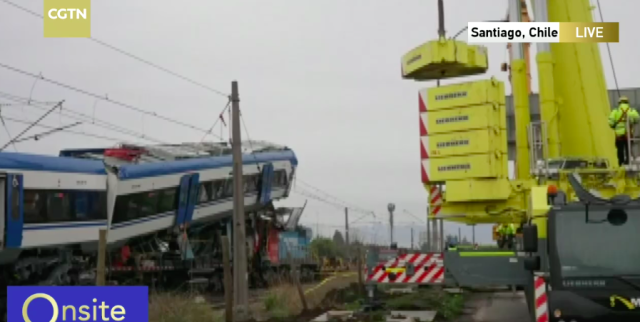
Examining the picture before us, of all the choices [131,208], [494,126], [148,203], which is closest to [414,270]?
[494,126]

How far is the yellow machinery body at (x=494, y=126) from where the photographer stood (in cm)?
1323

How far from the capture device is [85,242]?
→ 2006 cm

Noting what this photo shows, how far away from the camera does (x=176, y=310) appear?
578 inches

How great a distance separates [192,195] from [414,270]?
13548 mm

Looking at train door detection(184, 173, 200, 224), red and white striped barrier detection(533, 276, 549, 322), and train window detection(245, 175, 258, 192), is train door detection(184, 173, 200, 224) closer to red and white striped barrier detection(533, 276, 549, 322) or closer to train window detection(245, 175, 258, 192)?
train window detection(245, 175, 258, 192)

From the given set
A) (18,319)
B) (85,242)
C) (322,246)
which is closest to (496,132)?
(18,319)

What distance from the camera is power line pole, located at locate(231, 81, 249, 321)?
17.5 metres

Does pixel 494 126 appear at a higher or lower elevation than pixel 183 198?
higher

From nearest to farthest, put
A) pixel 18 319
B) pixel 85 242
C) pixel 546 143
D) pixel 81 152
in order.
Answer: pixel 18 319
pixel 546 143
pixel 85 242
pixel 81 152

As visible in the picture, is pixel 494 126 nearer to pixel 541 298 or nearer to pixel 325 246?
pixel 541 298

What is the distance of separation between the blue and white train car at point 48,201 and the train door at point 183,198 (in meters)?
4.22

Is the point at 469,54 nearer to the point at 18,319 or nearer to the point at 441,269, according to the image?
the point at 441,269

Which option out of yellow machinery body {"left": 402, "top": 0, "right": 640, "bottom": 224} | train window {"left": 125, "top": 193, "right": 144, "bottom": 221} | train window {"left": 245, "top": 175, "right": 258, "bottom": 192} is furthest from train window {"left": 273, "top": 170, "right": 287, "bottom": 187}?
yellow machinery body {"left": 402, "top": 0, "right": 640, "bottom": 224}

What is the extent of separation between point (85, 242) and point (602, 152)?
40.3ft
